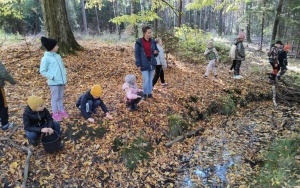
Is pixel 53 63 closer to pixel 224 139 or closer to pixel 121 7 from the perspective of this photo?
pixel 224 139

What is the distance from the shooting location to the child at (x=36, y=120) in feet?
15.2

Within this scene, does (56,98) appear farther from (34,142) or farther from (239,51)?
(239,51)

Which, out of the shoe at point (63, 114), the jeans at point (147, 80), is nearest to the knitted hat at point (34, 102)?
the shoe at point (63, 114)

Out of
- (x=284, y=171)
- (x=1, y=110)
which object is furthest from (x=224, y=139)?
(x=1, y=110)

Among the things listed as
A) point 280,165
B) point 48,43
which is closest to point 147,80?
point 48,43

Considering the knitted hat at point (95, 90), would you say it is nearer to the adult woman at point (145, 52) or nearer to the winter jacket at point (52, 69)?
the winter jacket at point (52, 69)

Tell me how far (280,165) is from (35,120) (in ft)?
16.7

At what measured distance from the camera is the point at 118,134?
5883 millimetres

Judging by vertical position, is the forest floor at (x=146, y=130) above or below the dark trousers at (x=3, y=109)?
below

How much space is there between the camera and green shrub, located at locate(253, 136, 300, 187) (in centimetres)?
477

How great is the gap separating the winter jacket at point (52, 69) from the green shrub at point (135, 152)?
82.1 inches

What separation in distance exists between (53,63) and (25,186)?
8.13ft

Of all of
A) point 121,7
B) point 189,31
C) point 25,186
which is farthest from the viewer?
point 121,7

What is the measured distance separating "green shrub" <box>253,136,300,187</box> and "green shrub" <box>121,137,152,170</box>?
2.38m
